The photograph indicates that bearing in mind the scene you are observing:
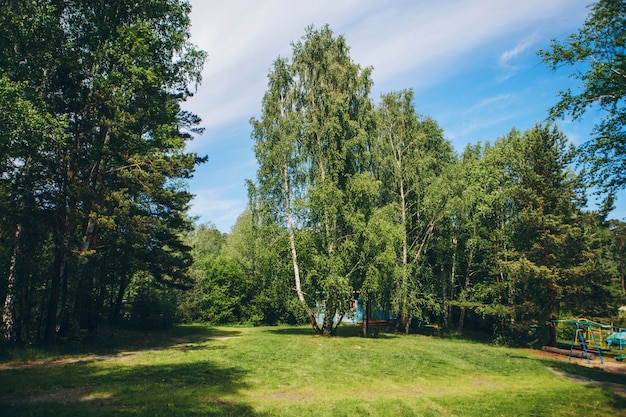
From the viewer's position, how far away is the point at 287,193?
2675 cm

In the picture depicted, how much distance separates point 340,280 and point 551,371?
11.4m

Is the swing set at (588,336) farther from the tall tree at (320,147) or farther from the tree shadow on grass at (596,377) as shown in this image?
the tall tree at (320,147)

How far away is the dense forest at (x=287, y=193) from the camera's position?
16.3 m

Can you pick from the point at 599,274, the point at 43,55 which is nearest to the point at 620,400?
the point at 599,274

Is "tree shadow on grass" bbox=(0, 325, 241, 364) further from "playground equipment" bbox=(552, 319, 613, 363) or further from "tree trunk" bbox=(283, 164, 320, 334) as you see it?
"playground equipment" bbox=(552, 319, 613, 363)

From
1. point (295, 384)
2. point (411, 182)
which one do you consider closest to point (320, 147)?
point (411, 182)

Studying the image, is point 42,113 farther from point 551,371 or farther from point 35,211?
point 551,371

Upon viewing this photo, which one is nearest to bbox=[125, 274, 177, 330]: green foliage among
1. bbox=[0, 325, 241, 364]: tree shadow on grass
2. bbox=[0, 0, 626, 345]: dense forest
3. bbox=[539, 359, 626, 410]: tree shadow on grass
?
bbox=[0, 0, 626, 345]: dense forest

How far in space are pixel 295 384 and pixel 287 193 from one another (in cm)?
1597

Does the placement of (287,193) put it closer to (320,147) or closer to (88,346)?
(320,147)

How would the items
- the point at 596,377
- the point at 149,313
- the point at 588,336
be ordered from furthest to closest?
1. the point at 149,313
2. the point at 588,336
3. the point at 596,377

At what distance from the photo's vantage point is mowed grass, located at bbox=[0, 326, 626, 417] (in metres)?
9.52

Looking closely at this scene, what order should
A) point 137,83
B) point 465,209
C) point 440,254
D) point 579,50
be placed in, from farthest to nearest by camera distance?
point 440,254 < point 465,209 < point 137,83 < point 579,50

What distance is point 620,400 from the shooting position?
486 inches
